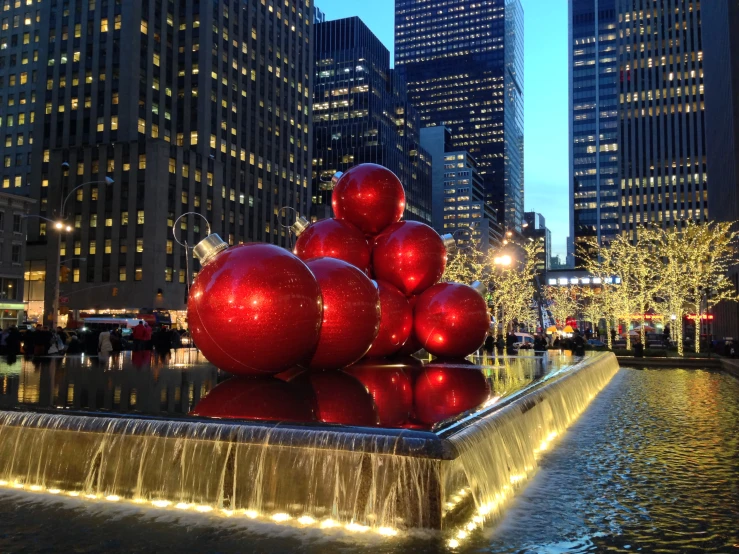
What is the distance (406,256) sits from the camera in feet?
42.3

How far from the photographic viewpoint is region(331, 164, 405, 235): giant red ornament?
12.8m

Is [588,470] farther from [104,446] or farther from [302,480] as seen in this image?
[104,446]

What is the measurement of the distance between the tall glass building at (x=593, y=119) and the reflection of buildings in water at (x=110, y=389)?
162 metres

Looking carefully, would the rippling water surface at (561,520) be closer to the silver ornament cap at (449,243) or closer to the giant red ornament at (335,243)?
the giant red ornament at (335,243)

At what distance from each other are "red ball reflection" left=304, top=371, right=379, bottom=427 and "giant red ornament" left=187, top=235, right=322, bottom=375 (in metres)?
0.75

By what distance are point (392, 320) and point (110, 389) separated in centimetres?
526

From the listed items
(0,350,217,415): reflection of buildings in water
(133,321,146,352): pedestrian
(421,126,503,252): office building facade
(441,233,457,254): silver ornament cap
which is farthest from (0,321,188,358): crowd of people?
(421,126,503,252): office building facade

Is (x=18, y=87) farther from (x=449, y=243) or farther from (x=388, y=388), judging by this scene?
(x=388, y=388)

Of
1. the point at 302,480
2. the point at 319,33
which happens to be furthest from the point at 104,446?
the point at 319,33

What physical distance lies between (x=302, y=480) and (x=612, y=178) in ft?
579

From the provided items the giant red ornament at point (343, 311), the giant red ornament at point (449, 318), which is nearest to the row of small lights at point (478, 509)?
the giant red ornament at point (343, 311)

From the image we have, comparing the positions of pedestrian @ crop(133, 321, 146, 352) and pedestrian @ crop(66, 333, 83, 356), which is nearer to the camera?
pedestrian @ crop(133, 321, 146, 352)

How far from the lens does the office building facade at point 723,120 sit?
44.1 meters

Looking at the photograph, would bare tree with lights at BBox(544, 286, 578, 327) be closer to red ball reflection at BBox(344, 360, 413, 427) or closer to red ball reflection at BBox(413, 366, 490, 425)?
red ball reflection at BBox(344, 360, 413, 427)
